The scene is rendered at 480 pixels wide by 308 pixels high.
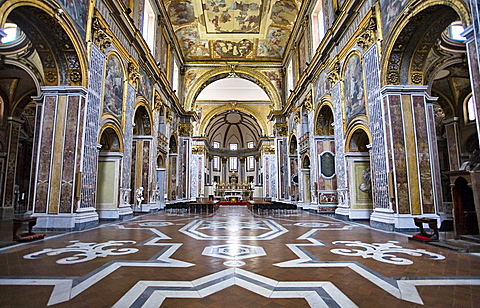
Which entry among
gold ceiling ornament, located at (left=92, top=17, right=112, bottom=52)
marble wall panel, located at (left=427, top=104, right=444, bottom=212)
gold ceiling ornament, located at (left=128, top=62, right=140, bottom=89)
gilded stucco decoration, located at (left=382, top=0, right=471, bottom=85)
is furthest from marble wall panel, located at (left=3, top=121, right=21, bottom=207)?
marble wall panel, located at (left=427, top=104, right=444, bottom=212)

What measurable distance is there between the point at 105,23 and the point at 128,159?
5385mm

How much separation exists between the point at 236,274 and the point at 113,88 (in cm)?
936

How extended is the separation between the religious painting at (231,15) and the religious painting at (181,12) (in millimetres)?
982

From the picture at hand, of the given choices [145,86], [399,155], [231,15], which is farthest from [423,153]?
[231,15]

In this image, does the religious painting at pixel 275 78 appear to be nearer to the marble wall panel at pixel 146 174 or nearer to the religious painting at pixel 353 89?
the religious painting at pixel 353 89

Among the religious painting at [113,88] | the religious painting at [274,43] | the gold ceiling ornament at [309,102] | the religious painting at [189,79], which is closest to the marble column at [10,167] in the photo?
the religious painting at [113,88]

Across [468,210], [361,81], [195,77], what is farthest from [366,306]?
[195,77]

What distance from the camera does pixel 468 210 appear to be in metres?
6.57

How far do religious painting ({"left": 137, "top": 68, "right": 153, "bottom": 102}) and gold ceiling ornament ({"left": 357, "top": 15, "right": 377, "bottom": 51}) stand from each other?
395 inches

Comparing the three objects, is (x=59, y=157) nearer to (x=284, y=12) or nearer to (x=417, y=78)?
(x=417, y=78)

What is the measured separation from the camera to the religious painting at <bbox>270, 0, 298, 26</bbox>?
17.6 meters

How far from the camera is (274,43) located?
22.4 m

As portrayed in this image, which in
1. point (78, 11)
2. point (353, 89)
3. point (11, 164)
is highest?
point (78, 11)

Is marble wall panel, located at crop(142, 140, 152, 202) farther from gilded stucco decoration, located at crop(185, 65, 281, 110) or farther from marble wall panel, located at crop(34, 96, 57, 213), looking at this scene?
gilded stucco decoration, located at crop(185, 65, 281, 110)
